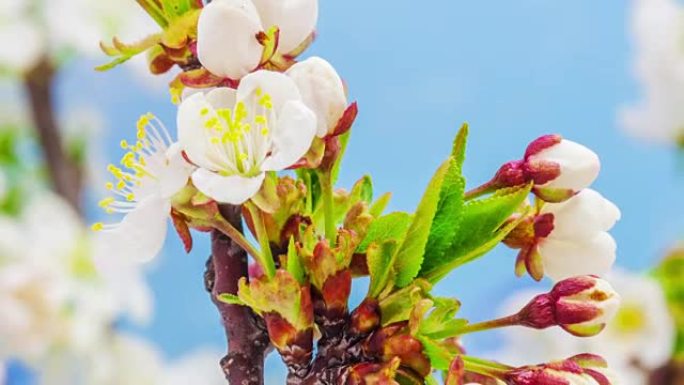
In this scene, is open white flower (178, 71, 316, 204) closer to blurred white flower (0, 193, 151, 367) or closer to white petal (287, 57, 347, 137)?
white petal (287, 57, 347, 137)

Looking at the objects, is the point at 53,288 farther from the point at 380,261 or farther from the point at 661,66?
the point at 380,261

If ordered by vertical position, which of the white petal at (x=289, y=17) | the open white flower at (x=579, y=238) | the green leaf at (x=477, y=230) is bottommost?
the green leaf at (x=477, y=230)

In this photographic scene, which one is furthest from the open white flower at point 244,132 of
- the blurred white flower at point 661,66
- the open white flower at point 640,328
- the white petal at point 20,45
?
the blurred white flower at point 661,66

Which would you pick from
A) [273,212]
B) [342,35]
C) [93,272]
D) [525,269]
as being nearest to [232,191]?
[273,212]

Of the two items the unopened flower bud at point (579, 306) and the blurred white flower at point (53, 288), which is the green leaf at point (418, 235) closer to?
the unopened flower bud at point (579, 306)

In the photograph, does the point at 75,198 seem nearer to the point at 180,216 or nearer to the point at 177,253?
the point at 177,253

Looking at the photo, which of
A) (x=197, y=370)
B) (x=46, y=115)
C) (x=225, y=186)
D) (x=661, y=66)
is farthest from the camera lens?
(x=197, y=370)

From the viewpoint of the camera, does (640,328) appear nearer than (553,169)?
No

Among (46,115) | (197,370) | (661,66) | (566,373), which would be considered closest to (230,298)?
(566,373)

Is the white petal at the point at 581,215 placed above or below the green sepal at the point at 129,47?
below
